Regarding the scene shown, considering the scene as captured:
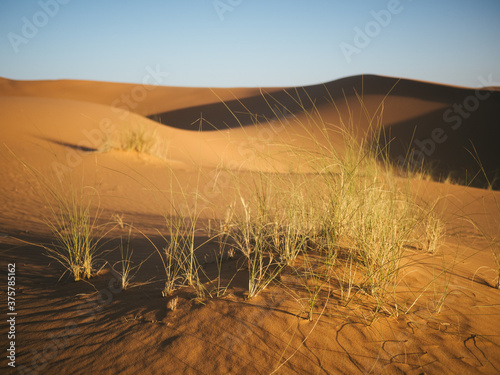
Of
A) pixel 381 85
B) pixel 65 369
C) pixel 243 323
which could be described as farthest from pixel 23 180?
pixel 381 85

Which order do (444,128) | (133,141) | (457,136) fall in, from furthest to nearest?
(444,128) → (457,136) → (133,141)

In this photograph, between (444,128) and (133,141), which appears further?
(444,128)

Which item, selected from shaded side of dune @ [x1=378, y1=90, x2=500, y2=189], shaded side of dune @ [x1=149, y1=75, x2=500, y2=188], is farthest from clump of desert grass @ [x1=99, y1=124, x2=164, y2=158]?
shaded side of dune @ [x1=378, y1=90, x2=500, y2=189]

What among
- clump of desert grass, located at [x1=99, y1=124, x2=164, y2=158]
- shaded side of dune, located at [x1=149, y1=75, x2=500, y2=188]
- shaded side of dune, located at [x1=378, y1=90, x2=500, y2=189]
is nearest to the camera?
clump of desert grass, located at [x1=99, y1=124, x2=164, y2=158]

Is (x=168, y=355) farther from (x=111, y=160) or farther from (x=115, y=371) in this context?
(x=111, y=160)

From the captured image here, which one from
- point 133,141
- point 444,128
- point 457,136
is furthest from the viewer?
point 444,128

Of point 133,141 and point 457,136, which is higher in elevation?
point 457,136

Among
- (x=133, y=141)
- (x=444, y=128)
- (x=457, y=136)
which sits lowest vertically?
(x=133, y=141)

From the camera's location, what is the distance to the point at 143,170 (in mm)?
7875

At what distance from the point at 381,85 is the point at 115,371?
96.4ft
